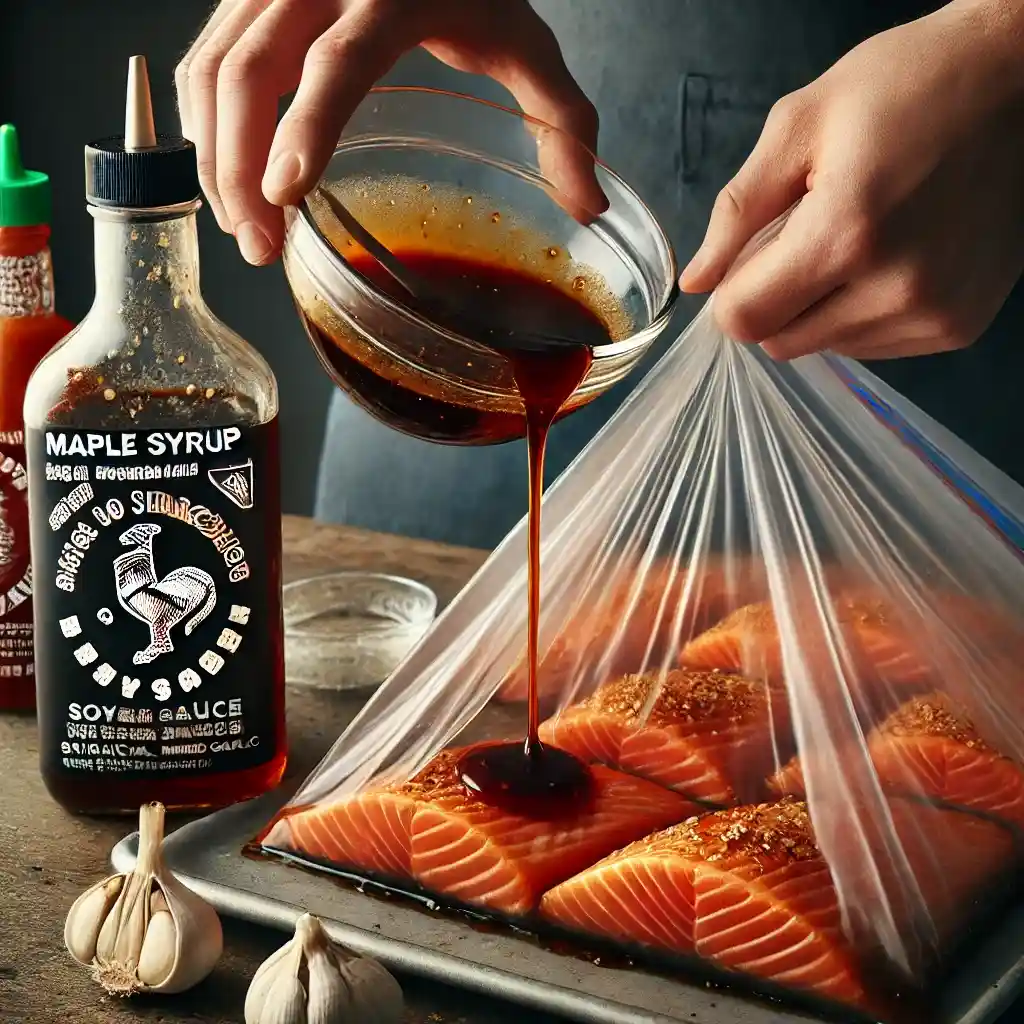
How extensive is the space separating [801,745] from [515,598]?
279 mm

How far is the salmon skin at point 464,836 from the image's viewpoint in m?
1.06

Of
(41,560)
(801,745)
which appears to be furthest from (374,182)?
(801,745)

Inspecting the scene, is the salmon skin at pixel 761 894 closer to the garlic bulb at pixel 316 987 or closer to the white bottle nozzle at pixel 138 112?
the garlic bulb at pixel 316 987

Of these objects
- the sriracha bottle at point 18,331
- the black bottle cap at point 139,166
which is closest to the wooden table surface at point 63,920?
the sriracha bottle at point 18,331

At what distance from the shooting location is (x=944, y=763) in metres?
1.15

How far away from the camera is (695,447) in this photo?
125cm

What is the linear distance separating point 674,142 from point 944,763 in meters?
0.95

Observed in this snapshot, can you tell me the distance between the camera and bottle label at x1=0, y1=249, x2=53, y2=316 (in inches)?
50.4

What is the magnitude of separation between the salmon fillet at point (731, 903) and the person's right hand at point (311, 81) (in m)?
0.46

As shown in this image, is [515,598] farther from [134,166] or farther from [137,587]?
[134,166]

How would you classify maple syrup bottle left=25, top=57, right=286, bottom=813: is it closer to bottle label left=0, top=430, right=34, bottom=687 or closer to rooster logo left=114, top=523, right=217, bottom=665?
rooster logo left=114, top=523, right=217, bottom=665

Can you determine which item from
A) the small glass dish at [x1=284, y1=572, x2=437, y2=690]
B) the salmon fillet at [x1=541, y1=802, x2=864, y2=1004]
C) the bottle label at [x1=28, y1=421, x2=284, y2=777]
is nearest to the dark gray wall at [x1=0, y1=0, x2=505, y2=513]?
the small glass dish at [x1=284, y1=572, x2=437, y2=690]

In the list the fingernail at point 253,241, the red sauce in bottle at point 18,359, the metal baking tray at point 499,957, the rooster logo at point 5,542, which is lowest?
the metal baking tray at point 499,957

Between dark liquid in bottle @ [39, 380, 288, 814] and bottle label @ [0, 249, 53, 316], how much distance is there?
205 millimetres
